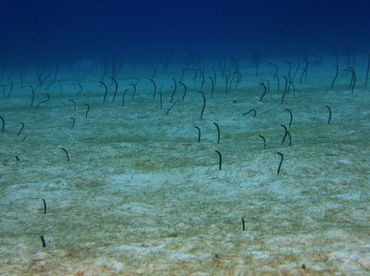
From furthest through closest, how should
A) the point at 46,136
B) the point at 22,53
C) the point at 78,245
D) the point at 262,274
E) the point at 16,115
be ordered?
1. the point at 22,53
2. the point at 16,115
3. the point at 46,136
4. the point at 78,245
5. the point at 262,274

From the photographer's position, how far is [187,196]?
2.59 metres

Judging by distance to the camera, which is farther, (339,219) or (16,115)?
(16,115)

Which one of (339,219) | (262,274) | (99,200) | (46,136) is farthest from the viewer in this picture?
(46,136)

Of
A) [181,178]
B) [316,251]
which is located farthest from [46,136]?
[316,251]

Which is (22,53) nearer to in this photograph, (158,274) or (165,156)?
(165,156)

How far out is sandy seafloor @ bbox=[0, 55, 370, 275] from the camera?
5.26ft

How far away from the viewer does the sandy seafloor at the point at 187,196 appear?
1.60 metres

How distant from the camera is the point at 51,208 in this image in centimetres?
236

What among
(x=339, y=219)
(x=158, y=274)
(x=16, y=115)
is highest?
(x=339, y=219)

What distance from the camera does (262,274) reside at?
57.2 inches

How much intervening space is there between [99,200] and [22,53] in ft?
109

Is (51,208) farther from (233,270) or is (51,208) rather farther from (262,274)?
(262,274)

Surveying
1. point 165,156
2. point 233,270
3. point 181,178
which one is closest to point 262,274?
point 233,270

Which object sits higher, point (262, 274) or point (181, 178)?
point (262, 274)
